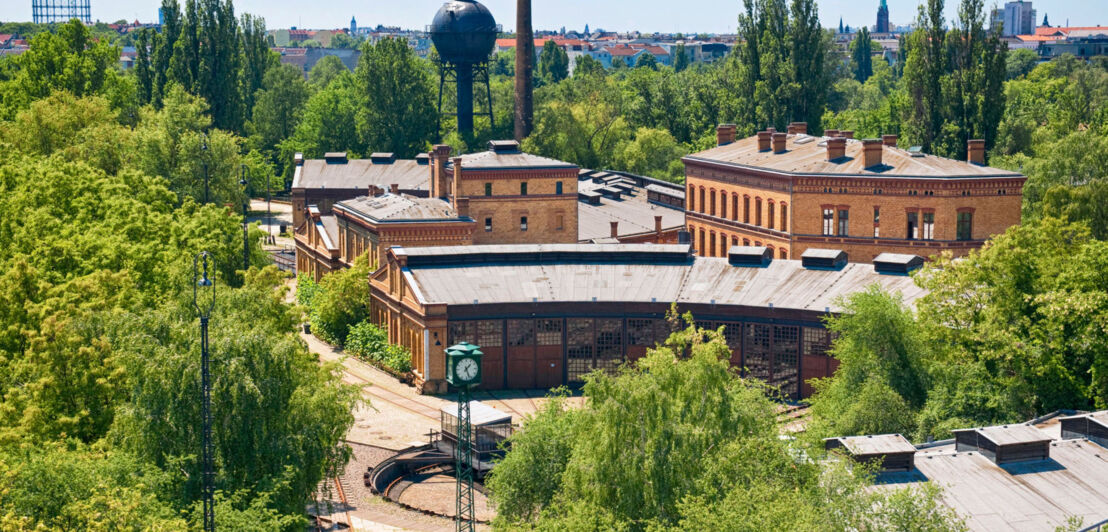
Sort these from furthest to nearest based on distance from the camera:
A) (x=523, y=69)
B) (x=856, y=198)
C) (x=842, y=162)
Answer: (x=523, y=69) → (x=842, y=162) → (x=856, y=198)

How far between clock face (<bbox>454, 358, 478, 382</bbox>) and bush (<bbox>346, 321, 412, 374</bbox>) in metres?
28.9

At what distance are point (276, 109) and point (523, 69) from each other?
4230 cm

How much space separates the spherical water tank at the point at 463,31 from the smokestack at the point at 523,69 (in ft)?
8.66

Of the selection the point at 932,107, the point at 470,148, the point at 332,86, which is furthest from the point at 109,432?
the point at 332,86

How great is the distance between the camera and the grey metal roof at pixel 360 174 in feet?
362

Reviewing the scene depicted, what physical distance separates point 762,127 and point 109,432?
267 feet

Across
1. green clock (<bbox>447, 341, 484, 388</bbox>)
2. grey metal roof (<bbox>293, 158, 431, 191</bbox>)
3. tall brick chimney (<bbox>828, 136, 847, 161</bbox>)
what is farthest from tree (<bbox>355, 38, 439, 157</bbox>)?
green clock (<bbox>447, 341, 484, 388</bbox>)

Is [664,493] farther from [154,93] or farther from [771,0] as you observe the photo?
[154,93]

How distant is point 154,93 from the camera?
469 ft

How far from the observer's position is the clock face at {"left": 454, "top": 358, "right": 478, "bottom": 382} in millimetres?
37906

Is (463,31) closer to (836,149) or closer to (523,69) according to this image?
(523,69)

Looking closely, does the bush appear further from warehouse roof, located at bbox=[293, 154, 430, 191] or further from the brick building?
warehouse roof, located at bbox=[293, 154, 430, 191]

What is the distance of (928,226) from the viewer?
7719 cm

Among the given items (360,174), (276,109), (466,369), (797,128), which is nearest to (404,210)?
(360,174)
